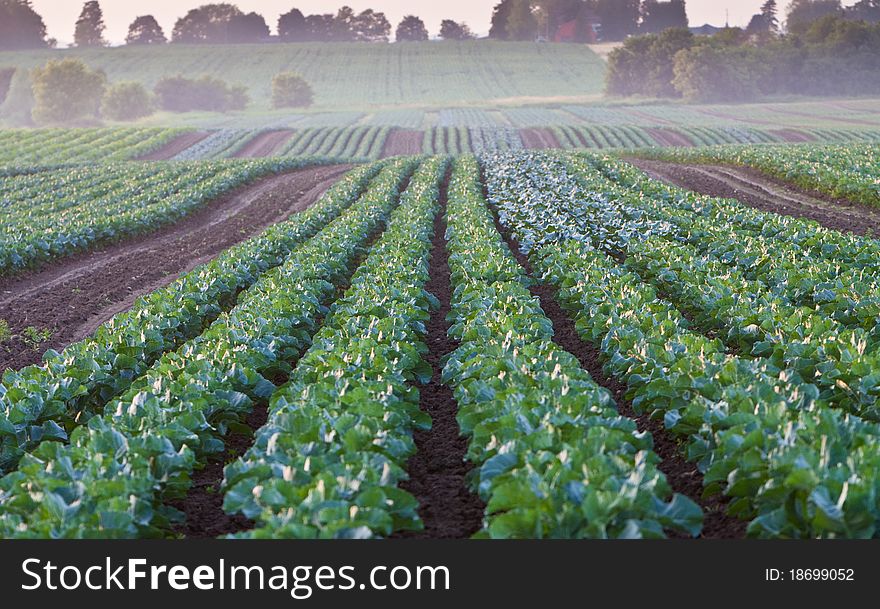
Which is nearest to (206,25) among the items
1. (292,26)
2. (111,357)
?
(292,26)

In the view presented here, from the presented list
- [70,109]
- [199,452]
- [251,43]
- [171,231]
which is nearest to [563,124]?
[171,231]

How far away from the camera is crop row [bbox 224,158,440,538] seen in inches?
202

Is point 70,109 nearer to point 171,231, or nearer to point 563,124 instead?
point 563,124

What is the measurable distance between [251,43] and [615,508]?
159 metres

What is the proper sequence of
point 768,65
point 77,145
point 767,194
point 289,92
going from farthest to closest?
point 289,92 → point 768,65 → point 77,145 → point 767,194

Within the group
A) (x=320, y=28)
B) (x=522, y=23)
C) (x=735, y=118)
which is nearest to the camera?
(x=735, y=118)

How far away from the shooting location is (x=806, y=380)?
8.30 metres

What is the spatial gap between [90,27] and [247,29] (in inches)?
1066

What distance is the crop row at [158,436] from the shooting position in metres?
5.38

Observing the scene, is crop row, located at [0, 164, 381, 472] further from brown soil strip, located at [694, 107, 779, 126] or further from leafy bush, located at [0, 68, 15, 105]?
leafy bush, located at [0, 68, 15, 105]

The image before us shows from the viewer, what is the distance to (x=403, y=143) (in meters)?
55.9

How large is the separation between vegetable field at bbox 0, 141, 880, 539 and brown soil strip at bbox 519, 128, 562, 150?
119ft

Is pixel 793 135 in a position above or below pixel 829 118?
below

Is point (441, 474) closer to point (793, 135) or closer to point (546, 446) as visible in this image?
point (546, 446)
